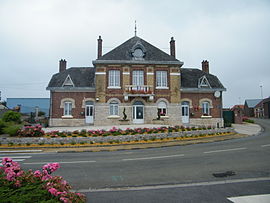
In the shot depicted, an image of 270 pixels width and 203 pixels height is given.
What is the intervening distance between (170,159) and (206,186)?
10.3 feet

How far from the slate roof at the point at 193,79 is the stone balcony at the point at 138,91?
16.2 ft

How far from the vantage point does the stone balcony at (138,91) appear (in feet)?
66.0

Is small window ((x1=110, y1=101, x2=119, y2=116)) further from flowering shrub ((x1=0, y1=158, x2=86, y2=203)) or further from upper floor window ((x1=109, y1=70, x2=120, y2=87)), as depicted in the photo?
flowering shrub ((x1=0, y1=158, x2=86, y2=203))

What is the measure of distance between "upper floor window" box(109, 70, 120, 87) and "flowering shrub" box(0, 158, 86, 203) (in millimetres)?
17312

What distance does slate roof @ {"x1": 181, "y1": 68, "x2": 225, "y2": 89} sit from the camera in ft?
74.8

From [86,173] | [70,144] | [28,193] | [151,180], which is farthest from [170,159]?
[70,144]

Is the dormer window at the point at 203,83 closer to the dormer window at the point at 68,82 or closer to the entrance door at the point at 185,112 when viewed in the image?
the entrance door at the point at 185,112

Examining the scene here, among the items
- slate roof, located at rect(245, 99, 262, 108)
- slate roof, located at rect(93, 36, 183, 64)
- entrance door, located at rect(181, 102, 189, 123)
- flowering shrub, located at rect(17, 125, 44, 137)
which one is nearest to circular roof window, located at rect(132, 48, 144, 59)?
slate roof, located at rect(93, 36, 183, 64)

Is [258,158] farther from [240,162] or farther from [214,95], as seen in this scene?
[214,95]

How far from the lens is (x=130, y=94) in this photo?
20078mm

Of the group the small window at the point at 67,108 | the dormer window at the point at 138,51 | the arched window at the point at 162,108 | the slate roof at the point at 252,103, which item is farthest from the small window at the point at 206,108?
the slate roof at the point at 252,103

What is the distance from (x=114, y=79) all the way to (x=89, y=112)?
5.06 meters

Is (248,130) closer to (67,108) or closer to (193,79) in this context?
(193,79)

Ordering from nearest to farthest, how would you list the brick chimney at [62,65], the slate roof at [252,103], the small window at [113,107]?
the small window at [113,107], the brick chimney at [62,65], the slate roof at [252,103]
